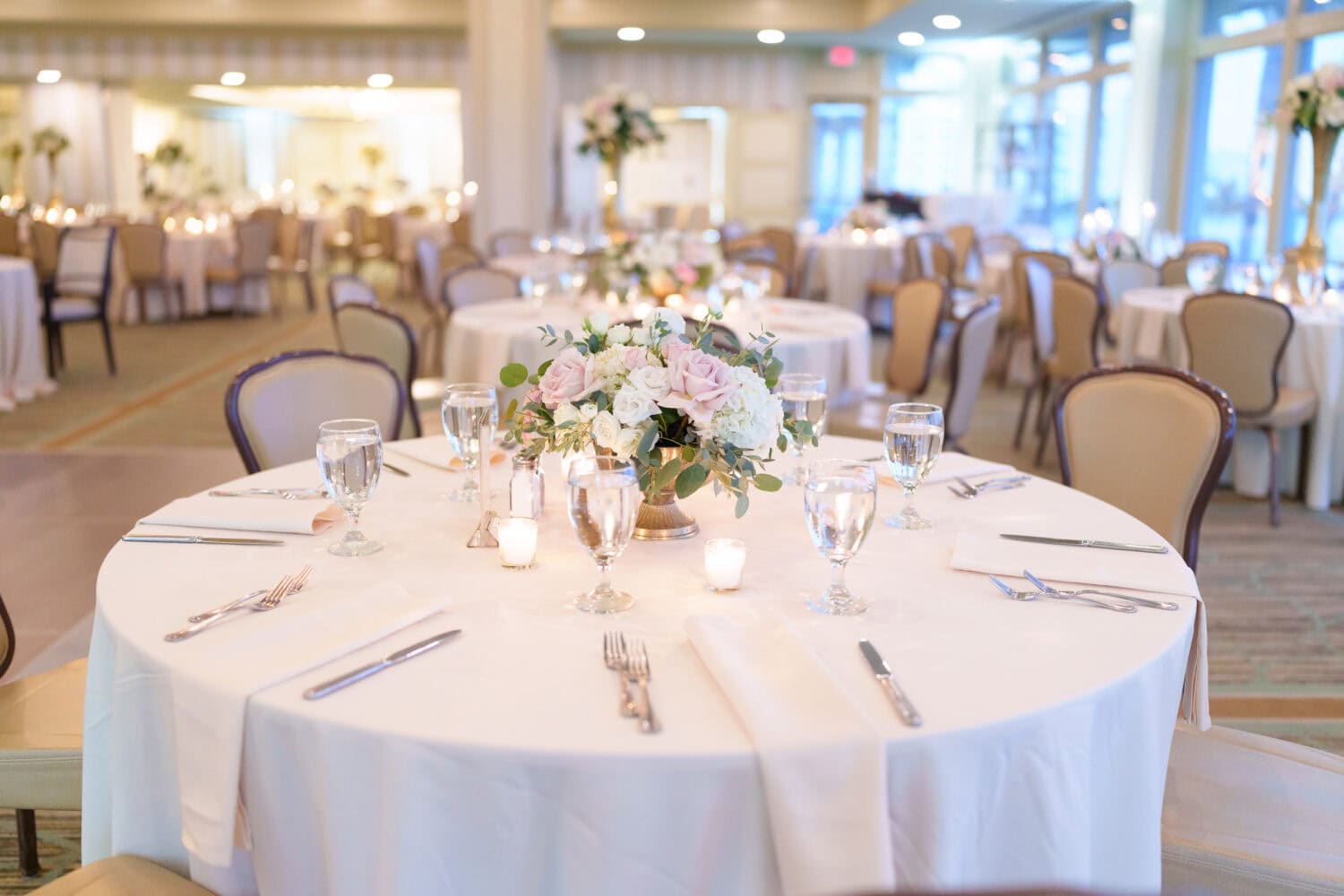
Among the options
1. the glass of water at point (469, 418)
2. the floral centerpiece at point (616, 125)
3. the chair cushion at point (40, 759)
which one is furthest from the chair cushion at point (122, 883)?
the floral centerpiece at point (616, 125)

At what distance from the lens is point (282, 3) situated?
13758mm

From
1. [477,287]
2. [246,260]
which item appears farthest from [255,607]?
[246,260]

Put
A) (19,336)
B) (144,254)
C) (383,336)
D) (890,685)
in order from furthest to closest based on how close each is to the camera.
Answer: (144,254)
(19,336)
(383,336)
(890,685)

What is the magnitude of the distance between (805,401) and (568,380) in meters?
0.55

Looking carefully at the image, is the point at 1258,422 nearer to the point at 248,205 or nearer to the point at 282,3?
the point at 282,3

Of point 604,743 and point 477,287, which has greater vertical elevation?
point 477,287

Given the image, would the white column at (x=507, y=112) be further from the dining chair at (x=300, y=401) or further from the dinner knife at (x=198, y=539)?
the dinner knife at (x=198, y=539)

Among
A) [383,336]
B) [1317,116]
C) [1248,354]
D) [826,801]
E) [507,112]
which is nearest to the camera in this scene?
[826,801]

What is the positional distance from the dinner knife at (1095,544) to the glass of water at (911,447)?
0.54 ft

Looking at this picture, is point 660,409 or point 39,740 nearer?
point 660,409

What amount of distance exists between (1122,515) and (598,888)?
125cm

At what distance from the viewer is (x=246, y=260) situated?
37.2ft

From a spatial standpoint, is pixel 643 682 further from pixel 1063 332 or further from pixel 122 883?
pixel 1063 332

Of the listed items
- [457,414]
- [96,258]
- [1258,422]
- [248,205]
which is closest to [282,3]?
[96,258]
